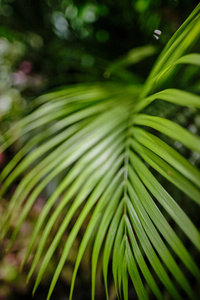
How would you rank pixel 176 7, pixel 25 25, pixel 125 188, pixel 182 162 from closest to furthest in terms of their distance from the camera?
1. pixel 182 162
2. pixel 125 188
3. pixel 176 7
4. pixel 25 25

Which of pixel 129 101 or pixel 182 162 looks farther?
pixel 129 101

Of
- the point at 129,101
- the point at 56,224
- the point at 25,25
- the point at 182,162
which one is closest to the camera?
the point at 182,162

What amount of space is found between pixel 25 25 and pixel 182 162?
3.63 ft

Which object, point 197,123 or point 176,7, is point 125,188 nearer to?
point 197,123

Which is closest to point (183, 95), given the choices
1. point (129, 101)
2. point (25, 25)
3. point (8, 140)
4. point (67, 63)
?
Result: point (129, 101)

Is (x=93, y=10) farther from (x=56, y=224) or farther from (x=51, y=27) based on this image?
(x=56, y=224)

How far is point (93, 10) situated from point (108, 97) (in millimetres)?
527

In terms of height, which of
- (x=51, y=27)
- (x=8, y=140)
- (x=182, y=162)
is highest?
(x=51, y=27)

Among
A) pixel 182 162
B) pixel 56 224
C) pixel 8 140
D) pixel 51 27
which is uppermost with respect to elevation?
pixel 51 27

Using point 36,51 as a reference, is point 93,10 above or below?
below

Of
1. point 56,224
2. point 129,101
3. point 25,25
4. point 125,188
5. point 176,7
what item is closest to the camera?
point 125,188

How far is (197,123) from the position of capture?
2.25 feet

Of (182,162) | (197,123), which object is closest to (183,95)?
(182,162)

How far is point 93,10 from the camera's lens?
3.08 feet
